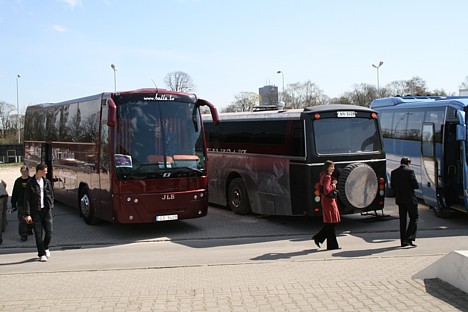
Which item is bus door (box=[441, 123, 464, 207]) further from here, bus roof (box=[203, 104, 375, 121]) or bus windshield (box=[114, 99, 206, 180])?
bus windshield (box=[114, 99, 206, 180])

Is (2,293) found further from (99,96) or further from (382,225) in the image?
(382,225)

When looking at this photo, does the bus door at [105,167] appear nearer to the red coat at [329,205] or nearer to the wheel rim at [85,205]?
the wheel rim at [85,205]

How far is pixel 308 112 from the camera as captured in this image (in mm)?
12312

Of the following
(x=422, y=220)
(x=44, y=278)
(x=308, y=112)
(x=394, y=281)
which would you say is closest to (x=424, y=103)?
(x=422, y=220)

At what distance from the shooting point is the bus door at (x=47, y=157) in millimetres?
17484

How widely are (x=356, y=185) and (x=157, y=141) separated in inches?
185

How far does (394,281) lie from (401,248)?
3.19 m

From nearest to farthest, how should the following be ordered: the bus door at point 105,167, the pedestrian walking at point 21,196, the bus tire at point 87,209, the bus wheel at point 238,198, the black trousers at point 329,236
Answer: the black trousers at point 329,236 → the bus door at point 105,167 → the pedestrian walking at point 21,196 → the bus tire at point 87,209 → the bus wheel at point 238,198

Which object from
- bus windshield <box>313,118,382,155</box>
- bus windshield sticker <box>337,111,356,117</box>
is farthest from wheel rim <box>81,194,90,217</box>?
bus windshield sticker <box>337,111,356,117</box>

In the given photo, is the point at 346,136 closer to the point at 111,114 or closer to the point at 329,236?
the point at 329,236

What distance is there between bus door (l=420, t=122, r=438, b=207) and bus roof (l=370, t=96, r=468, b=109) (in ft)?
2.55

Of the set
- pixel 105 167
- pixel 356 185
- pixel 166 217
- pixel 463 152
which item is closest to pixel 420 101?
pixel 463 152

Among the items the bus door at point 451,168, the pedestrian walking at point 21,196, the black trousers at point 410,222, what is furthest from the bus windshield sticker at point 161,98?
the bus door at point 451,168

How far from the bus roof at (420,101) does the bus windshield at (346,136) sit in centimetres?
223
